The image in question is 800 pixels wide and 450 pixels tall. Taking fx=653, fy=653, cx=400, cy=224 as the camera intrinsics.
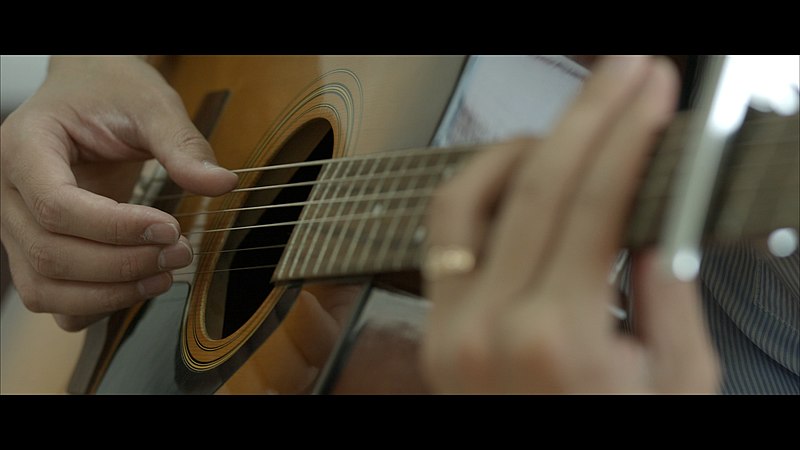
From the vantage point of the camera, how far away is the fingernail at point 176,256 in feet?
1.60

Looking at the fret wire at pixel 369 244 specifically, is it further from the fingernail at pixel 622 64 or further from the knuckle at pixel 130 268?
the knuckle at pixel 130 268

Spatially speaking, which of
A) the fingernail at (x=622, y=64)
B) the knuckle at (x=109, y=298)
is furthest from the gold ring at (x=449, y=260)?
the knuckle at (x=109, y=298)

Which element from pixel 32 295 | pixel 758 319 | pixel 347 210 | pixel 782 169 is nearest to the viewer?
pixel 782 169

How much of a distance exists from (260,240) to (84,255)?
19 centimetres

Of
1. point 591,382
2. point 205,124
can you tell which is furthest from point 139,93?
point 591,382

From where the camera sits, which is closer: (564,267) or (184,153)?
(564,267)

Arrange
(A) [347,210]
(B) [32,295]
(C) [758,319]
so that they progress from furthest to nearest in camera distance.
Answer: (B) [32,295], (C) [758,319], (A) [347,210]

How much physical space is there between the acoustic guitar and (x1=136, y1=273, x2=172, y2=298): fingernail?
11 millimetres

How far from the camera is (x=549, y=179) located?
0.90ft

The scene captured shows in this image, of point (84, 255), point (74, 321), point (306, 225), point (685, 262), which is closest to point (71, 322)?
point (74, 321)

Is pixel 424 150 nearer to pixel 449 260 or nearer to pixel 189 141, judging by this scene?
pixel 449 260

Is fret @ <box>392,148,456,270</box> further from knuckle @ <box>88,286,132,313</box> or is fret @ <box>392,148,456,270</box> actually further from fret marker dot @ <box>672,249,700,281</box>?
knuckle @ <box>88,286,132,313</box>

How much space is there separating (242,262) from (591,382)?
0.27 meters

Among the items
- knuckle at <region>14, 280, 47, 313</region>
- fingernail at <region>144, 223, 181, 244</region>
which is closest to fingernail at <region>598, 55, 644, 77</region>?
fingernail at <region>144, 223, 181, 244</region>
